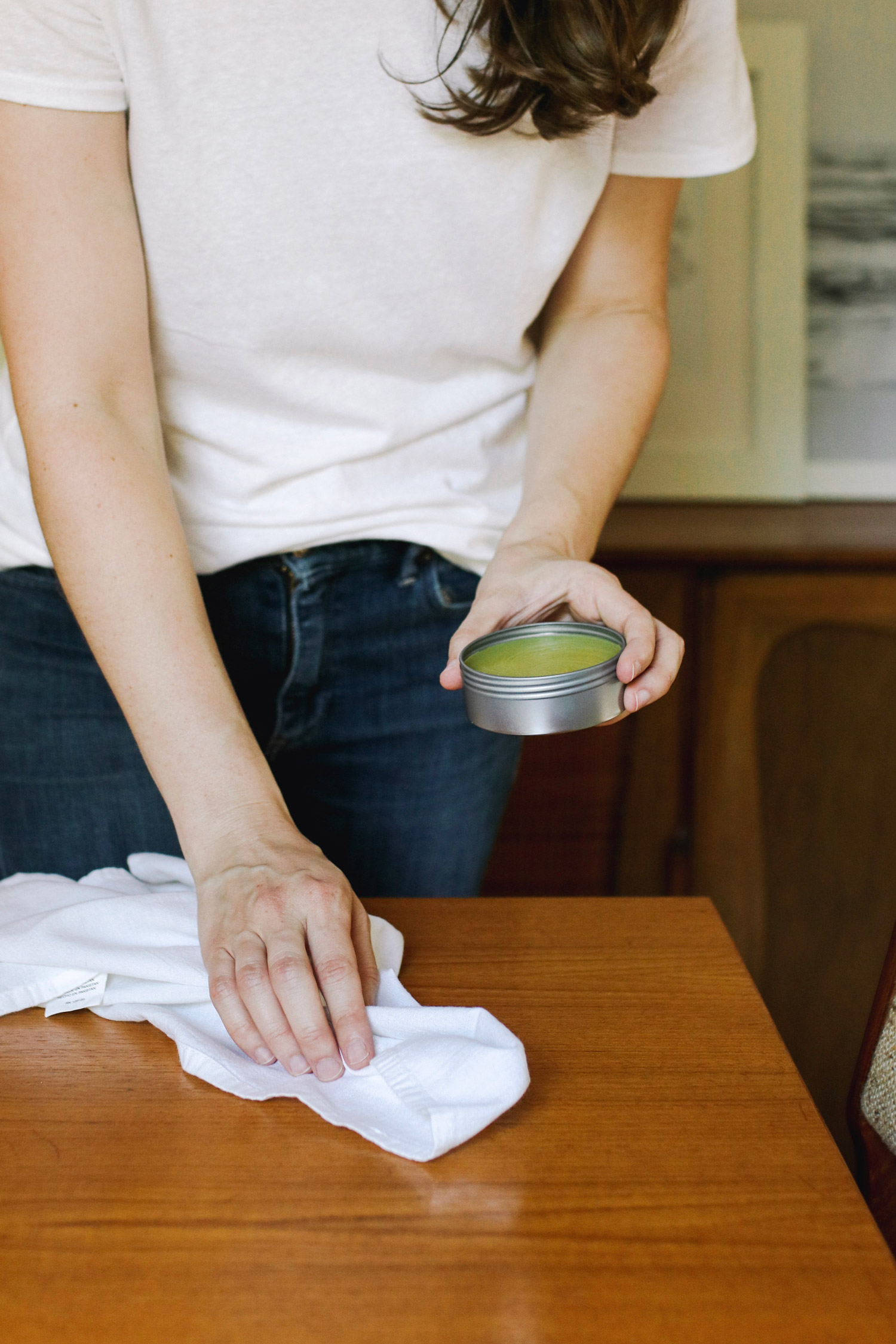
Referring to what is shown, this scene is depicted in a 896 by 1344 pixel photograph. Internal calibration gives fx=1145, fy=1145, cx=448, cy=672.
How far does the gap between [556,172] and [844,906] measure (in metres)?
1.18

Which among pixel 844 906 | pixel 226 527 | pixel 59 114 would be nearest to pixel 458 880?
pixel 226 527

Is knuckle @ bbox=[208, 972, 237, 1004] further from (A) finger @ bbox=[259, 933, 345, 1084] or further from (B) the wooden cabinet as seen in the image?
(B) the wooden cabinet

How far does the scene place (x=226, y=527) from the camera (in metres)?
0.92

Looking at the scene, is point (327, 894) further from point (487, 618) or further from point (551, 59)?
point (551, 59)

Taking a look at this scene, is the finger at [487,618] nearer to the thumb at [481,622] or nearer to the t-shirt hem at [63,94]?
the thumb at [481,622]

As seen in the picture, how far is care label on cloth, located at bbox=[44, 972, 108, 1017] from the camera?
675 mm

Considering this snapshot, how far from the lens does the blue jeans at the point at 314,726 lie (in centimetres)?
91

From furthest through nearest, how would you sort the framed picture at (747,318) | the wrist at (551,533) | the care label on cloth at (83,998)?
the framed picture at (747,318) → the wrist at (551,533) → the care label on cloth at (83,998)

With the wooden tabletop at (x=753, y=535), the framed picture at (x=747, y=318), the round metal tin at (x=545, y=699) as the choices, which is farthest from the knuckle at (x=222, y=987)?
the framed picture at (x=747, y=318)

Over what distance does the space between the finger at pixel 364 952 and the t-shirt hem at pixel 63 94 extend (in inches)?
21.2

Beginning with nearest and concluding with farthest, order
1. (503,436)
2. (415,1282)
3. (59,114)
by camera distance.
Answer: (415,1282) → (59,114) → (503,436)

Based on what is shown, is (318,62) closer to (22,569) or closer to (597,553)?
(22,569)

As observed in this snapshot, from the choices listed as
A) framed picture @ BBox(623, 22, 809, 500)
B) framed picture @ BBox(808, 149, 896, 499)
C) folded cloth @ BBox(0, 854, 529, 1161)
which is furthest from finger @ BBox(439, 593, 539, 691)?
framed picture @ BBox(808, 149, 896, 499)

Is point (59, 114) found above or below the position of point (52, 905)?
above
